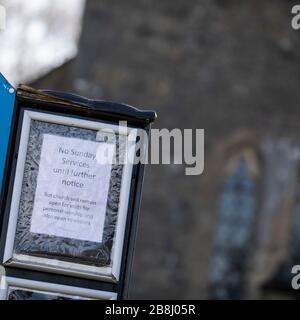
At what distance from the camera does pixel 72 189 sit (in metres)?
3.47

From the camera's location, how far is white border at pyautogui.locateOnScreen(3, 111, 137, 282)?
11.2 feet

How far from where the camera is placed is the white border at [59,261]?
3.42 metres

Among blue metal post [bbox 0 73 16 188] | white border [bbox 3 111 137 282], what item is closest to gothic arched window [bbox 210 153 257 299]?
white border [bbox 3 111 137 282]

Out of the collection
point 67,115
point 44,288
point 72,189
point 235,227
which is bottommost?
point 44,288

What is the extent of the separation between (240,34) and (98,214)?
896cm

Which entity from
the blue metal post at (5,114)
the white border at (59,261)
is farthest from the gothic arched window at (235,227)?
the blue metal post at (5,114)

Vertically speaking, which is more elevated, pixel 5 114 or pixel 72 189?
pixel 5 114

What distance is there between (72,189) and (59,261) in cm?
29

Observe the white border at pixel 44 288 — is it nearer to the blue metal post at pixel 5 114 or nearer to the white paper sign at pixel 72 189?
the white paper sign at pixel 72 189

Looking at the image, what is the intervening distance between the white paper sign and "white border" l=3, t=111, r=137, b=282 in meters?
0.07

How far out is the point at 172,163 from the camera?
37.8 feet

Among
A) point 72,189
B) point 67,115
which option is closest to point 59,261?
point 72,189

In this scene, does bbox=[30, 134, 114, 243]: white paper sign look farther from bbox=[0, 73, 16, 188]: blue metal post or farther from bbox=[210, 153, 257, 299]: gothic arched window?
bbox=[210, 153, 257, 299]: gothic arched window

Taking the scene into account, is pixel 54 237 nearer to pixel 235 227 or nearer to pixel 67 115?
pixel 67 115
